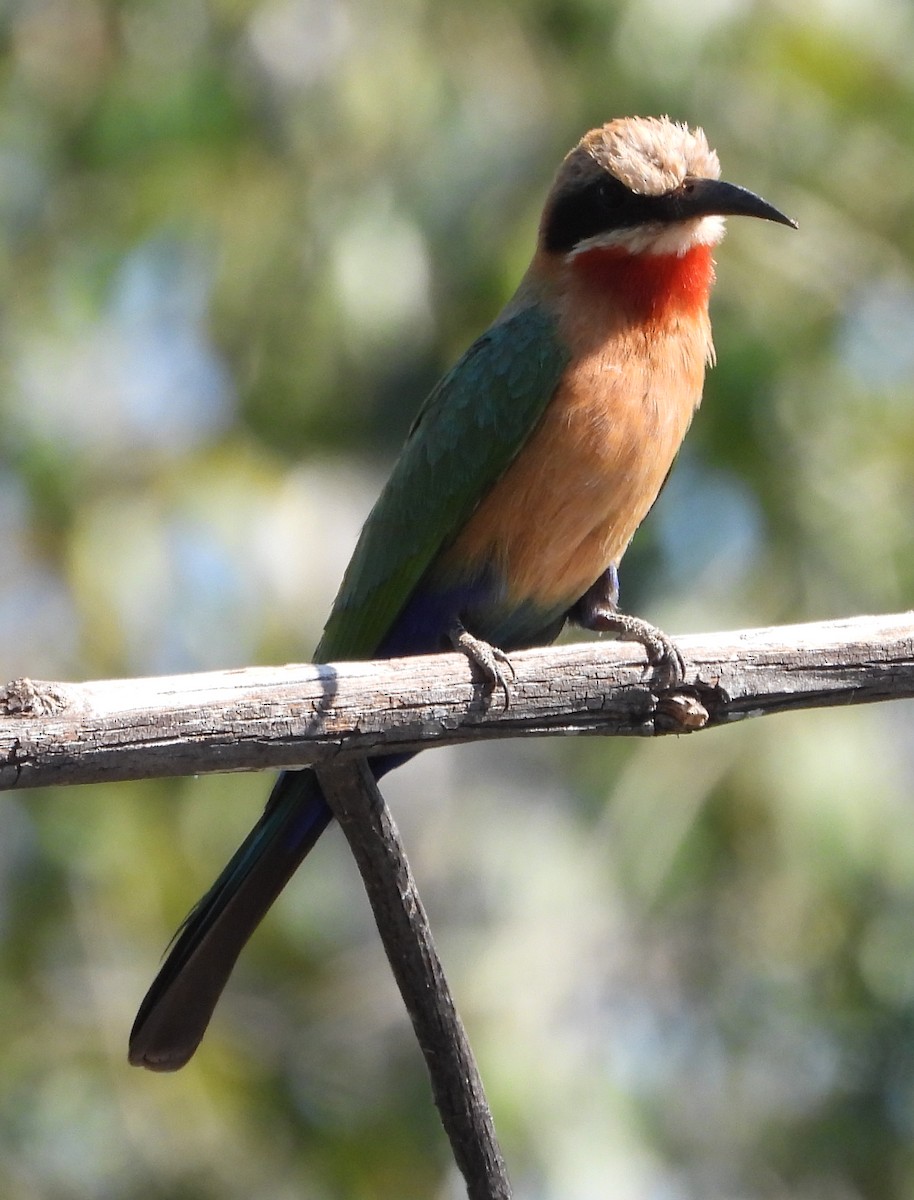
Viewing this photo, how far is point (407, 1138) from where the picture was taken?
4.43 meters

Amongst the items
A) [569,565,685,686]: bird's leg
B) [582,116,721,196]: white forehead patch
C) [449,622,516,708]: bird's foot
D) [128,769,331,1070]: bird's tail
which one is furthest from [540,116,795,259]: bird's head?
[128,769,331,1070]: bird's tail

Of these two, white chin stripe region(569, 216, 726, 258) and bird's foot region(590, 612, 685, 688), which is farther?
white chin stripe region(569, 216, 726, 258)

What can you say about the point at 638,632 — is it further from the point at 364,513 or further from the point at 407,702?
the point at 364,513

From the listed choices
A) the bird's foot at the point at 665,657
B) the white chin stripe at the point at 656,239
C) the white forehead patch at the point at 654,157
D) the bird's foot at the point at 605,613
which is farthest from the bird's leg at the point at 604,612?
the white forehead patch at the point at 654,157

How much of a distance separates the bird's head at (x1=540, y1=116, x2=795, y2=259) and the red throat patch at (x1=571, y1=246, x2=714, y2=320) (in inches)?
0.7

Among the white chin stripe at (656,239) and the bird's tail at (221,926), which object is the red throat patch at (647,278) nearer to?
the white chin stripe at (656,239)

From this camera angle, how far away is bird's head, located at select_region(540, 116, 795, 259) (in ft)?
12.2

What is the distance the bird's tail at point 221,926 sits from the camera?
3.09 meters

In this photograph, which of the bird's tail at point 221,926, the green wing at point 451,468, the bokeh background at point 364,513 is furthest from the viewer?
the bokeh background at point 364,513

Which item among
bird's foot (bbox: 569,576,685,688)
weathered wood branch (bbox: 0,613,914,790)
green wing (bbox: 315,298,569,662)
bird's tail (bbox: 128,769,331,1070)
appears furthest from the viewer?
green wing (bbox: 315,298,569,662)

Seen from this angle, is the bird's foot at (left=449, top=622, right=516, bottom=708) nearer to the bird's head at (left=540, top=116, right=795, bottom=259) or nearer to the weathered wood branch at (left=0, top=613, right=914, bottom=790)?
the weathered wood branch at (left=0, top=613, right=914, bottom=790)

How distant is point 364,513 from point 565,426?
5.14 ft

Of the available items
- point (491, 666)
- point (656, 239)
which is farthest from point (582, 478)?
point (491, 666)

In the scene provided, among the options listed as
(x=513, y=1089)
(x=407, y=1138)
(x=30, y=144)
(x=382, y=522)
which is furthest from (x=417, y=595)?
(x=30, y=144)
